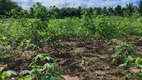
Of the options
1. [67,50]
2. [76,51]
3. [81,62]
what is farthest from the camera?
[76,51]

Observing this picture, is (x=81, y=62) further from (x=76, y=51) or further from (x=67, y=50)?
(x=76, y=51)

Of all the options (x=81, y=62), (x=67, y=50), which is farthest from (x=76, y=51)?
(x=81, y=62)

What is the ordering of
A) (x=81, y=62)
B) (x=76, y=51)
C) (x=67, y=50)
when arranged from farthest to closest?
(x=76, y=51), (x=67, y=50), (x=81, y=62)

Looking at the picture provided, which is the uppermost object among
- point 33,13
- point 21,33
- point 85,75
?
point 33,13

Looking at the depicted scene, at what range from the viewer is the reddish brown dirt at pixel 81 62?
3.86 meters

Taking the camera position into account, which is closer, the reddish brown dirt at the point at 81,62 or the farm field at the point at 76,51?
the reddish brown dirt at the point at 81,62

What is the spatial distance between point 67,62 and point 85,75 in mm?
686

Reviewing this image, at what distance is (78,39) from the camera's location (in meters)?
6.93

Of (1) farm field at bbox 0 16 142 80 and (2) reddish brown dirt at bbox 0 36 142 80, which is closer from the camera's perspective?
(2) reddish brown dirt at bbox 0 36 142 80

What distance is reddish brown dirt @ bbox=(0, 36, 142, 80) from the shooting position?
386 cm

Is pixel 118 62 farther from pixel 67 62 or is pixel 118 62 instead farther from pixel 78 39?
pixel 78 39

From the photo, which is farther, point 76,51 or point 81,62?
point 76,51

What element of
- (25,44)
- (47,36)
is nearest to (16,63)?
(25,44)

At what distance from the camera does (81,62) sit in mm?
4387
